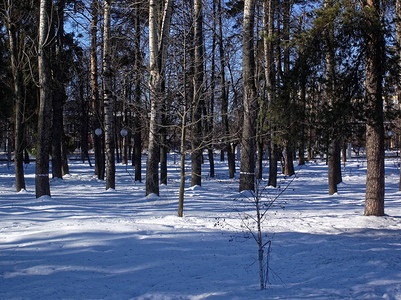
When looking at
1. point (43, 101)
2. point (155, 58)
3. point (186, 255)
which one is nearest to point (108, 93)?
point (43, 101)

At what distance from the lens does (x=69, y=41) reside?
24.0 m

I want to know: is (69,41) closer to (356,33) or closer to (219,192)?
(219,192)

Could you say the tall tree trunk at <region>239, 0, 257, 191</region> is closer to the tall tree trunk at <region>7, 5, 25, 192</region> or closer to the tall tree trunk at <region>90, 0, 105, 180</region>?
the tall tree trunk at <region>90, 0, 105, 180</region>

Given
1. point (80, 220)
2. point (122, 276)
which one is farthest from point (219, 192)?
point (122, 276)

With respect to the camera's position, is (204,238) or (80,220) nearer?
(204,238)

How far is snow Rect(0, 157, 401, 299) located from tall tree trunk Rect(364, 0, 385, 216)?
61 cm

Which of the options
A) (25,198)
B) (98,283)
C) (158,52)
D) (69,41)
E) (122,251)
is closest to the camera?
(98,283)

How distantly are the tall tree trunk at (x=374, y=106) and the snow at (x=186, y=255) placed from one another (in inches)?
23.8

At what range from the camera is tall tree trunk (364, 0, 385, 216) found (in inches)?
365

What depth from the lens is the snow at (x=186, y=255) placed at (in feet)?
16.8

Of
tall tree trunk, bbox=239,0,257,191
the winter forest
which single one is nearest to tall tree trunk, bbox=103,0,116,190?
the winter forest

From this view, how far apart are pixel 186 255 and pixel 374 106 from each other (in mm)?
6020

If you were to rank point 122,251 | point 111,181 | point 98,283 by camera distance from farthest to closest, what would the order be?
point 111,181, point 122,251, point 98,283

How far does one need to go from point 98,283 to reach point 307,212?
7.58 meters
